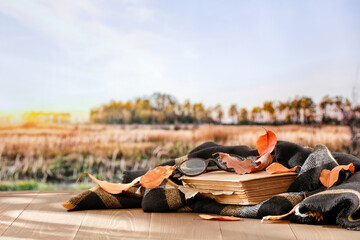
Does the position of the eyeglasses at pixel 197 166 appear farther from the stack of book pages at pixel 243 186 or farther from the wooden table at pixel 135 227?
the wooden table at pixel 135 227

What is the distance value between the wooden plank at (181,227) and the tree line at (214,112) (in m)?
2.03

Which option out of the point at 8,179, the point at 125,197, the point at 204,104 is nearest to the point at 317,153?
the point at 125,197

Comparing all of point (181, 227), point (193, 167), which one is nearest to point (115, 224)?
point (181, 227)

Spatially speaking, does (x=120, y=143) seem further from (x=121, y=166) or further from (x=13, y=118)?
(x=13, y=118)

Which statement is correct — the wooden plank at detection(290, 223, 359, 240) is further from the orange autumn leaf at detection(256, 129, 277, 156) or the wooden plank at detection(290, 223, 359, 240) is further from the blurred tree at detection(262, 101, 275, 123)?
the blurred tree at detection(262, 101, 275, 123)

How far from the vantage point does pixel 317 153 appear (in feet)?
4.37

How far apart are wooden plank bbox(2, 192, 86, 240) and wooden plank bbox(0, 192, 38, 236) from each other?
17mm

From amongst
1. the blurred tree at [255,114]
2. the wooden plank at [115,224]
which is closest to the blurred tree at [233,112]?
the blurred tree at [255,114]

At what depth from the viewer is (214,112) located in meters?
3.33

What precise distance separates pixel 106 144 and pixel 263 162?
211 cm

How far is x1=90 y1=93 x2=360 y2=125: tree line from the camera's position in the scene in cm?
329

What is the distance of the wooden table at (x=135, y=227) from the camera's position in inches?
42.3

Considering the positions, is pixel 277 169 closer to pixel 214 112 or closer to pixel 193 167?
pixel 193 167

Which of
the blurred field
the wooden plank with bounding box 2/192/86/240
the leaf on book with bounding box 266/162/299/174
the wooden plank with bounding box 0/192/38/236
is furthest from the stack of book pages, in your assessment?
the blurred field
